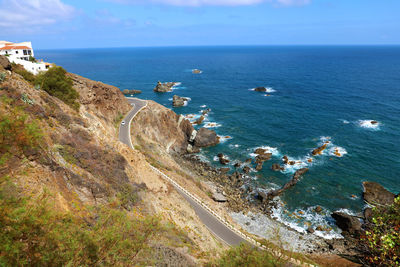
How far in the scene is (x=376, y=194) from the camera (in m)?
46.1

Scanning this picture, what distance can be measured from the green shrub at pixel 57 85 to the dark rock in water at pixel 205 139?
1397 inches

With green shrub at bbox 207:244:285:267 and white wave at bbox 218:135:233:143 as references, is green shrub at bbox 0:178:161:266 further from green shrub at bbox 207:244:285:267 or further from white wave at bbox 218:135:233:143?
white wave at bbox 218:135:233:143

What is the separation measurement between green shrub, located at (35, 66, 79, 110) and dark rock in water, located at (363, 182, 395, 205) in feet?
202

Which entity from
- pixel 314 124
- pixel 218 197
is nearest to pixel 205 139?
pixel 218 197

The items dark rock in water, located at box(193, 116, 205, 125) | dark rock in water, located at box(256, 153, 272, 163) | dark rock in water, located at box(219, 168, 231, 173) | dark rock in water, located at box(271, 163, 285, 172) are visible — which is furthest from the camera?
dark rock in water, located at box(193, 116, 205, 125)

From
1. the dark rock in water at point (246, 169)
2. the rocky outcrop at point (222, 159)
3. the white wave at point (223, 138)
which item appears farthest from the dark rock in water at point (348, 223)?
the white wave at point (223, 138)

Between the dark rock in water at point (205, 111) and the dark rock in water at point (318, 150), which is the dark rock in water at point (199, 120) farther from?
the dark rock in water at point (318, 150)

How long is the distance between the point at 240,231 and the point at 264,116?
200 ft

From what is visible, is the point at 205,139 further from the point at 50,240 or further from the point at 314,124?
the point at 50,240

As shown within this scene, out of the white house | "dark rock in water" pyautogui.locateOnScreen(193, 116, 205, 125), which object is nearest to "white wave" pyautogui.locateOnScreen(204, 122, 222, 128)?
"dark rock in water" pyautogui.locateOnScreen(193, 116, 205, 125)

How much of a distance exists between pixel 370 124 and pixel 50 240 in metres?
93.3

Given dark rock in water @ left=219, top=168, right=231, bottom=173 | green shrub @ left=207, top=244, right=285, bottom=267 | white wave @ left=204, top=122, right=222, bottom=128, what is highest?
green shrub @ left=207, top=244, right=285, bottom=267

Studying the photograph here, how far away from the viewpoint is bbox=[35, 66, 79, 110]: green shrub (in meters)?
39.6

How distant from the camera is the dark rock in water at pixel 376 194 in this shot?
44662 mm
